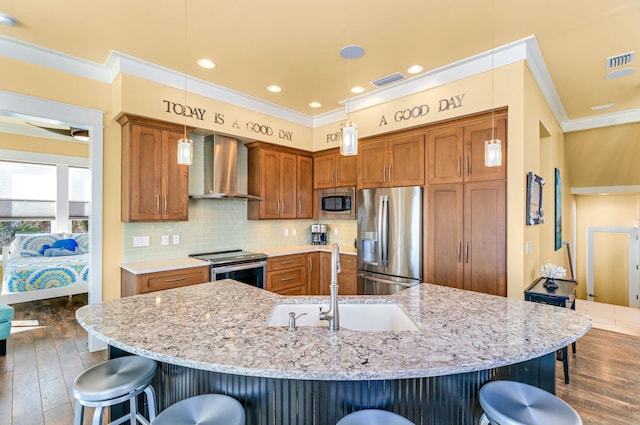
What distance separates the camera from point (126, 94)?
3240 millimetres

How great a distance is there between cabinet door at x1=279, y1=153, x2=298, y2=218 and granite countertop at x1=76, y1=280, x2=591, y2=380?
286cm

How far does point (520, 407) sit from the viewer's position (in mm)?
A: 1318

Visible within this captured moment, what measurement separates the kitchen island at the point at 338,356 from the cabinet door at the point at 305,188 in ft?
10.9

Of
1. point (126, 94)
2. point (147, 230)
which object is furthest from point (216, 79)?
point (147, 230)

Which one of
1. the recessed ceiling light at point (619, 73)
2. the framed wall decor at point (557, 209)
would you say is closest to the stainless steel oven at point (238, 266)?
the framed wall decor at point (557, 209)

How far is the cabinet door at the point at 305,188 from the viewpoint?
16.6 ft

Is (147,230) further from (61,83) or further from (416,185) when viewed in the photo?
(416,185)

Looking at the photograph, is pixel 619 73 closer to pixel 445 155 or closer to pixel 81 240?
pixel 445 155

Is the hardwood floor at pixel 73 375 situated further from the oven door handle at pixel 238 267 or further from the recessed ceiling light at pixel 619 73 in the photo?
the recessed ceiling light at pixel 619 73

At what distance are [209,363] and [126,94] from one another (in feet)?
10.4

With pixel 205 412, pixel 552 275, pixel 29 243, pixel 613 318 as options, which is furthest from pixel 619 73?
pixel 29 243

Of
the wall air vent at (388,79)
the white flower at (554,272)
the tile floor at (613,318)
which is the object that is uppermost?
the wall air vent at (388,79)

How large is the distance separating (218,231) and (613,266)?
8.14 metres

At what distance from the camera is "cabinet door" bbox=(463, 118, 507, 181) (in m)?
3.06
